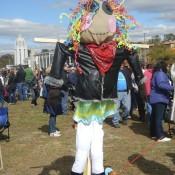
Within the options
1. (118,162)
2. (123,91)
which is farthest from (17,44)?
(118,162)

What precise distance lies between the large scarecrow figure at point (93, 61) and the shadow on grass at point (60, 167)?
5.46 ft

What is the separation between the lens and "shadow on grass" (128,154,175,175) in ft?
23.1

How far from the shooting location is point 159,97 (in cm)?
939

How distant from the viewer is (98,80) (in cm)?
538

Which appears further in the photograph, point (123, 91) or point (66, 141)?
point (123, 91)

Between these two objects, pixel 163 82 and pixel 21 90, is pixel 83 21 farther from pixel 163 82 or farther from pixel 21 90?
pixel 21 90

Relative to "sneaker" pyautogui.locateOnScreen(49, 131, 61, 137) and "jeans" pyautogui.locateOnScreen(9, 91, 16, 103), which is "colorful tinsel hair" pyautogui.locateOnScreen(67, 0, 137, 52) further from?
"jeans" pyautogui.locateOnScreen(9, 91, 16, 103)

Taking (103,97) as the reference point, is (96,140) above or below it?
below

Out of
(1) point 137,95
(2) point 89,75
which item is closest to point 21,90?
(1) point 137,95

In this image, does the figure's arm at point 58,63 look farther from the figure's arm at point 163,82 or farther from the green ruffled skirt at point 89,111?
the figure's arm at point 163,82

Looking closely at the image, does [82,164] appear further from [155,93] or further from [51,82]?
[155,93]

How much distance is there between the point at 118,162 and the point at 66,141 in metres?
2.23

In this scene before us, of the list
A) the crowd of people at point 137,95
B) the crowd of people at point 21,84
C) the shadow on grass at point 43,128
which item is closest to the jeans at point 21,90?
the crowd of people at point 21,84

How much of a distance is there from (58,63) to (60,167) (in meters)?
2.42
